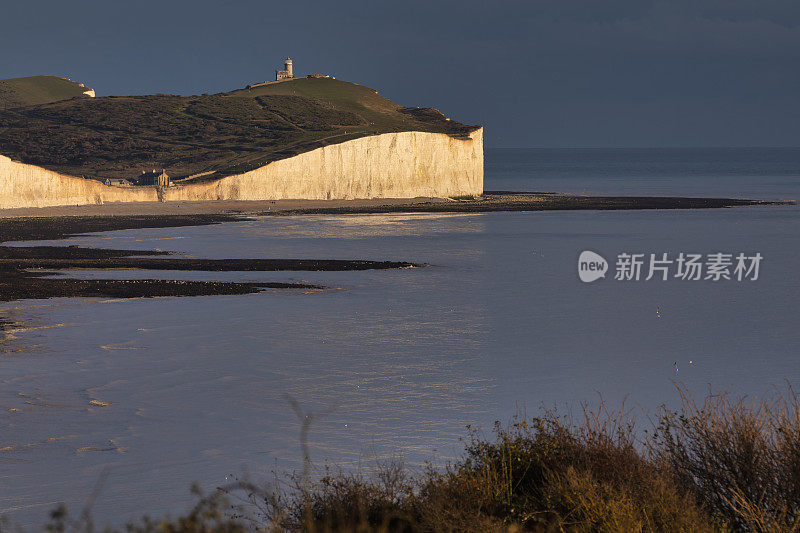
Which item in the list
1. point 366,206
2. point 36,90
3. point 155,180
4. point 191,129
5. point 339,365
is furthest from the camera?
point 36,90

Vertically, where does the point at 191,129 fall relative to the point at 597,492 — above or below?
above

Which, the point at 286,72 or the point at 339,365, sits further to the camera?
the point at 286,72

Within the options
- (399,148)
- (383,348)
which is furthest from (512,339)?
(399,148)

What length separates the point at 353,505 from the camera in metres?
9.75

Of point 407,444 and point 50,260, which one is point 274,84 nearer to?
point 50,260

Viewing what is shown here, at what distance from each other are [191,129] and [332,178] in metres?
29.4

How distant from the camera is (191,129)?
4464 inches

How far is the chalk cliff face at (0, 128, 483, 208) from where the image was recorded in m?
69.4

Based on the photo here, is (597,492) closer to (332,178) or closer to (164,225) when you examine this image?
(164,225)

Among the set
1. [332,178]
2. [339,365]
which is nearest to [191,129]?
[332,178]

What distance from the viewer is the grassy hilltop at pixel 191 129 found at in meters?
97.2

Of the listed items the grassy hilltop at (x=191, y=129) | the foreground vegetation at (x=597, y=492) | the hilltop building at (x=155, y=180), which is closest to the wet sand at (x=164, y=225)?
the hilltop building at (x=155, y=180)

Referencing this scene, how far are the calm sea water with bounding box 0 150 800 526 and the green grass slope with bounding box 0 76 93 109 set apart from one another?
426 ft

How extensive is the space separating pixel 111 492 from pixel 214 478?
1.20 meters
